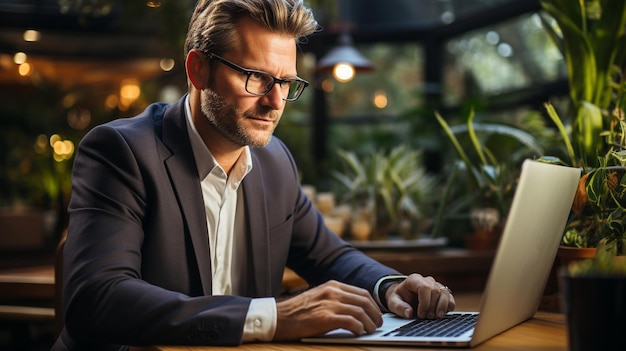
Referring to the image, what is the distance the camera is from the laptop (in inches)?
49.3

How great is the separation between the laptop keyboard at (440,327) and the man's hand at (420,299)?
0.02m

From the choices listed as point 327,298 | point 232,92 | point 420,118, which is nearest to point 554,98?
point 420,118

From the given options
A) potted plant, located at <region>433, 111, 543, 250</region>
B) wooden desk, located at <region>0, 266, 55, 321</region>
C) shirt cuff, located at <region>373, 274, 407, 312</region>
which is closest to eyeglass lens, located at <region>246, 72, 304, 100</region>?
shirt cuff, located at <region>373, 274, 407, 312</region>

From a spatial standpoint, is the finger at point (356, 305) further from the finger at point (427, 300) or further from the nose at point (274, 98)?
the nose at point (274, 98)

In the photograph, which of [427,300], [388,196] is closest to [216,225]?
[427,300]

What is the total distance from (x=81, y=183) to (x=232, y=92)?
41 cm

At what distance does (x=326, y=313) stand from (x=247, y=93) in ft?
2.17

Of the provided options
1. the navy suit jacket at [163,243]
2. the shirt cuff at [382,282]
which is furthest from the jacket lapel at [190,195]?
the shirt cuff at [382,282]

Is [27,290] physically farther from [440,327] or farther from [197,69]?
[440,327]

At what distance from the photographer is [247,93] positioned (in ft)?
6.12

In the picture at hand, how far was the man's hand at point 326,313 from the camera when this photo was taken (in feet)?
4.58

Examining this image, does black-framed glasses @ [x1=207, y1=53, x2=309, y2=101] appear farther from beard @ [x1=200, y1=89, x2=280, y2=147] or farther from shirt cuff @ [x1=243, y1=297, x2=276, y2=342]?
shirt cuff @ [x1=243, y1=297, x2=276, y2=342]

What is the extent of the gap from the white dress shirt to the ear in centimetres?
9

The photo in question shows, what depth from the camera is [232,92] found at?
1891mm
